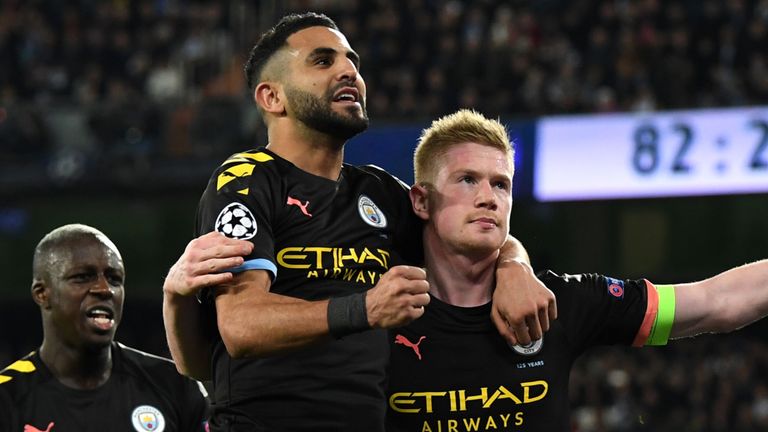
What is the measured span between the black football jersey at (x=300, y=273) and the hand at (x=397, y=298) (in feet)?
1.40

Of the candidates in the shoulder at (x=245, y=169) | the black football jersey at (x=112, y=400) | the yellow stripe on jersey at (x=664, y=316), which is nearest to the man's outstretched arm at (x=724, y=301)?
the yellow stripe on jersey at (x=664, y=316)

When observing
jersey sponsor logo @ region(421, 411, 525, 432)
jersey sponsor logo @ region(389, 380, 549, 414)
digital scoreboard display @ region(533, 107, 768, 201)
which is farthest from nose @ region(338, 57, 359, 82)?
digital scoreboard display @ region(533, 107, 768, 201)

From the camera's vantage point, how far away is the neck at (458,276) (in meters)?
4.59

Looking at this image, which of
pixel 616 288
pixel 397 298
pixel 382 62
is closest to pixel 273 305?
pixel 397 298

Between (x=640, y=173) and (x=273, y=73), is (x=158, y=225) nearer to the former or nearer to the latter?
(x=640, y=173)

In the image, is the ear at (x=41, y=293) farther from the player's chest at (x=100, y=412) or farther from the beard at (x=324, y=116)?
the beard at (x=324, y=116)

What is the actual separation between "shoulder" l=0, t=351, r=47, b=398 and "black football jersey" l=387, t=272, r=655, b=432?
73.0 inches

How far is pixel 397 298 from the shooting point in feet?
11.6

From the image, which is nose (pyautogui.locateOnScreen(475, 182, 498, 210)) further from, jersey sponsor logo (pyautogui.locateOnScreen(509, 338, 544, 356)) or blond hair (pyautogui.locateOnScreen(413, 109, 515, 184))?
jersey sponsor logo (pyautogui.locateOnScreen(509, 338, 544, 356))

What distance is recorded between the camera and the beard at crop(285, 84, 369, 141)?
4.19 m

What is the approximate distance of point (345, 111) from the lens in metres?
4.20

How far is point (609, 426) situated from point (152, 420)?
11320mm

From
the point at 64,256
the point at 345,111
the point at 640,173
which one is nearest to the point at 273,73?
the point at 345,111

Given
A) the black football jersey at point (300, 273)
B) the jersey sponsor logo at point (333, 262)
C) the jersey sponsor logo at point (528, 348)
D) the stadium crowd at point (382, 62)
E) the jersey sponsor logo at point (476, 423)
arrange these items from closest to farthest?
the black football jersey at point (300, 273)
the jersey sponsor logo at point (333, 262)
the jersey sponsor logo at point (476, 423)
the jersey sponsor logo at point (528, 348)
the stadium crowd at point (382, 62)
